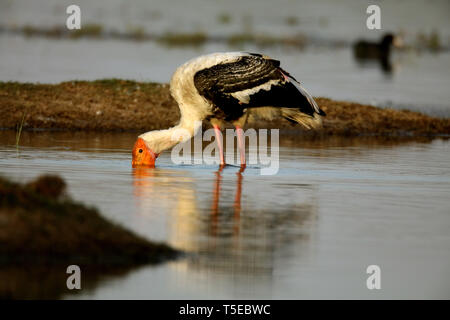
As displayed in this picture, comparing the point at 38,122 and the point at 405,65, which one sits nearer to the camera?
the point at 38,122

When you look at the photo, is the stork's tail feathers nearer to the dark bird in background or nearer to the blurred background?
the blurred background

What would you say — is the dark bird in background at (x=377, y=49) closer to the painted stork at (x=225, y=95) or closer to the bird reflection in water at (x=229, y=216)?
Result: the painted stork at (x=225, y=95)

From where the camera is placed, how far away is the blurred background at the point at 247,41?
28969 mm

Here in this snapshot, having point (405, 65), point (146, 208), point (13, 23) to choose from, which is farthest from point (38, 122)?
point (13, 23)

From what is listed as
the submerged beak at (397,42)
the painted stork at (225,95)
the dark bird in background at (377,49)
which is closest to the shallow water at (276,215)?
the painted stork at (225,95)

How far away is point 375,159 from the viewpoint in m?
16.0

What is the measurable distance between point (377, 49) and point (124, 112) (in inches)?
1097

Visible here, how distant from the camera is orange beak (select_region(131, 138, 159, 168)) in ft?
45.9

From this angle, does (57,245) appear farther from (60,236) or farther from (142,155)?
(142,155)

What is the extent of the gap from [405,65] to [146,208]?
30.0 m

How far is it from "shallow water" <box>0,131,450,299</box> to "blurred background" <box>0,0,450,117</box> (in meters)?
9.44

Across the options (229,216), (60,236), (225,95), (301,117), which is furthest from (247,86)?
(60,236)

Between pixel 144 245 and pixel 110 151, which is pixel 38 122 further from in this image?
pixel 144 245

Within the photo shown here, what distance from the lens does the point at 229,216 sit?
10.5 m
